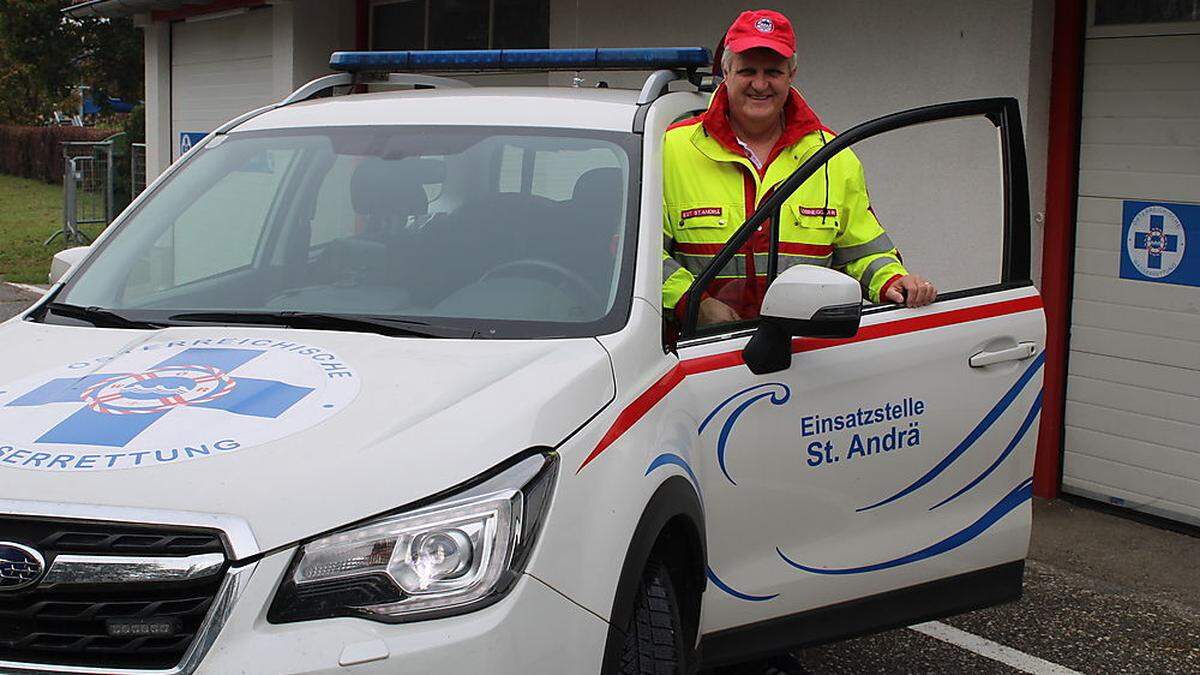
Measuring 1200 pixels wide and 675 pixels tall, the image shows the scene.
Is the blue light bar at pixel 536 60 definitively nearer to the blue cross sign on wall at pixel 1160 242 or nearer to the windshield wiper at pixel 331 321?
the windshield wiper at pixel 331 321

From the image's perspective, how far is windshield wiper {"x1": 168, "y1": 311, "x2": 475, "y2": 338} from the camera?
3.30 metres

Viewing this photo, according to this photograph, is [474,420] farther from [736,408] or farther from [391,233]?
[391,233]

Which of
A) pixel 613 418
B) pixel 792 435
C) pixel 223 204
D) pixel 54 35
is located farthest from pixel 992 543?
pixel 54 35

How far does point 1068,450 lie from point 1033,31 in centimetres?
200

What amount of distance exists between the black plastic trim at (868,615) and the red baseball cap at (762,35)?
1582mm

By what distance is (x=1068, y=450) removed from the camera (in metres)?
7.00

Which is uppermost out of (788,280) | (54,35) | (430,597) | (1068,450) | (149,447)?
(54,35)

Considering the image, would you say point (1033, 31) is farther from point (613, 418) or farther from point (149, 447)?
point (149, 447)

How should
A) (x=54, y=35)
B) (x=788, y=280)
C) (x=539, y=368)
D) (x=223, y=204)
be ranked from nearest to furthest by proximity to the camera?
(x=539, y=368) → (x=788, y=280) → (x=223, y=204) → (x=54, y=35)

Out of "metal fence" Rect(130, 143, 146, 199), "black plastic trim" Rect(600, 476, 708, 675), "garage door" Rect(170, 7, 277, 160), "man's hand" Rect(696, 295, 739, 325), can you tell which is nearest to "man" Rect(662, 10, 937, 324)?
"man's hand" Rect(696, 295, 739, 325)

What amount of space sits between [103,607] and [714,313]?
185cm

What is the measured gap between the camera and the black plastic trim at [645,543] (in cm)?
285

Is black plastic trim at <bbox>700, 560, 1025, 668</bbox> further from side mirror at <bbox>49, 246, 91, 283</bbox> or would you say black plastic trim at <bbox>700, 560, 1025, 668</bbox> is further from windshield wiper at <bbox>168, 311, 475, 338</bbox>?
side mirror at <bbox>49, 246, 91, 283</bbox>

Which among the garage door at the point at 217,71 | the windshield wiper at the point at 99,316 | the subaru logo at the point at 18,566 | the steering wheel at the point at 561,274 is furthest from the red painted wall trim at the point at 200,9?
the subaru logo at the point at 18,566
